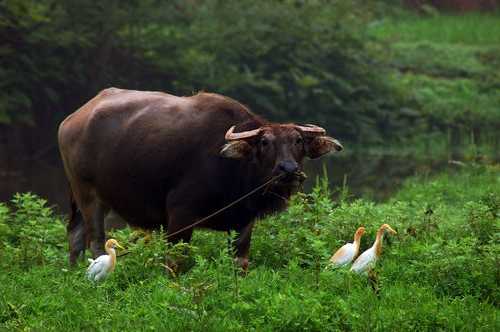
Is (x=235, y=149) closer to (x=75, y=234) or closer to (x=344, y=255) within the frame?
(x=344, y=255)

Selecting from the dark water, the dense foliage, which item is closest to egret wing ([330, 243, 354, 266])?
the dark water

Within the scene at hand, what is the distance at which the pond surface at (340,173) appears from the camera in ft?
46.0

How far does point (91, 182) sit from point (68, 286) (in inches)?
64.8

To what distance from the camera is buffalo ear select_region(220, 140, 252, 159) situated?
7.11 metres

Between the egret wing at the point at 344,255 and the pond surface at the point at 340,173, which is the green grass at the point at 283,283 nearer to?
the egret wing at the point at 344,255

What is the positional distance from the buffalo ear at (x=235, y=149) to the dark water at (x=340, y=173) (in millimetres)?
6076

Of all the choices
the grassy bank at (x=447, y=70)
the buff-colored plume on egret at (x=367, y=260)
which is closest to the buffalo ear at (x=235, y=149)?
the buff-colored plume on egret at (x=367, y=260)

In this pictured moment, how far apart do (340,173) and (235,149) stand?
9330 millimetres

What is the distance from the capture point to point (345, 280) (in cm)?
619

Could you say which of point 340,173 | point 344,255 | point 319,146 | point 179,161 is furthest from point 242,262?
point 340,173

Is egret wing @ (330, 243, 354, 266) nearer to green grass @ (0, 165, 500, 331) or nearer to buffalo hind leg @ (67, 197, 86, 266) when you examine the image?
green grass @ (0, 165, 500, 331)

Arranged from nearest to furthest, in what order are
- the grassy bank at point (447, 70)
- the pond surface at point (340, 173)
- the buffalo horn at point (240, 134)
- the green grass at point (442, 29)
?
the buffalo horn at point (240, 134) < the pond surface at point (340, 173) < the grassy bank at point (447, 70) < the green grass at point (442, 29)

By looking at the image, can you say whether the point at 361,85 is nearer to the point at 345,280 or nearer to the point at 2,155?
the point at 2,155

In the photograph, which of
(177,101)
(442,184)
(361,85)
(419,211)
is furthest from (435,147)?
(177,101)
